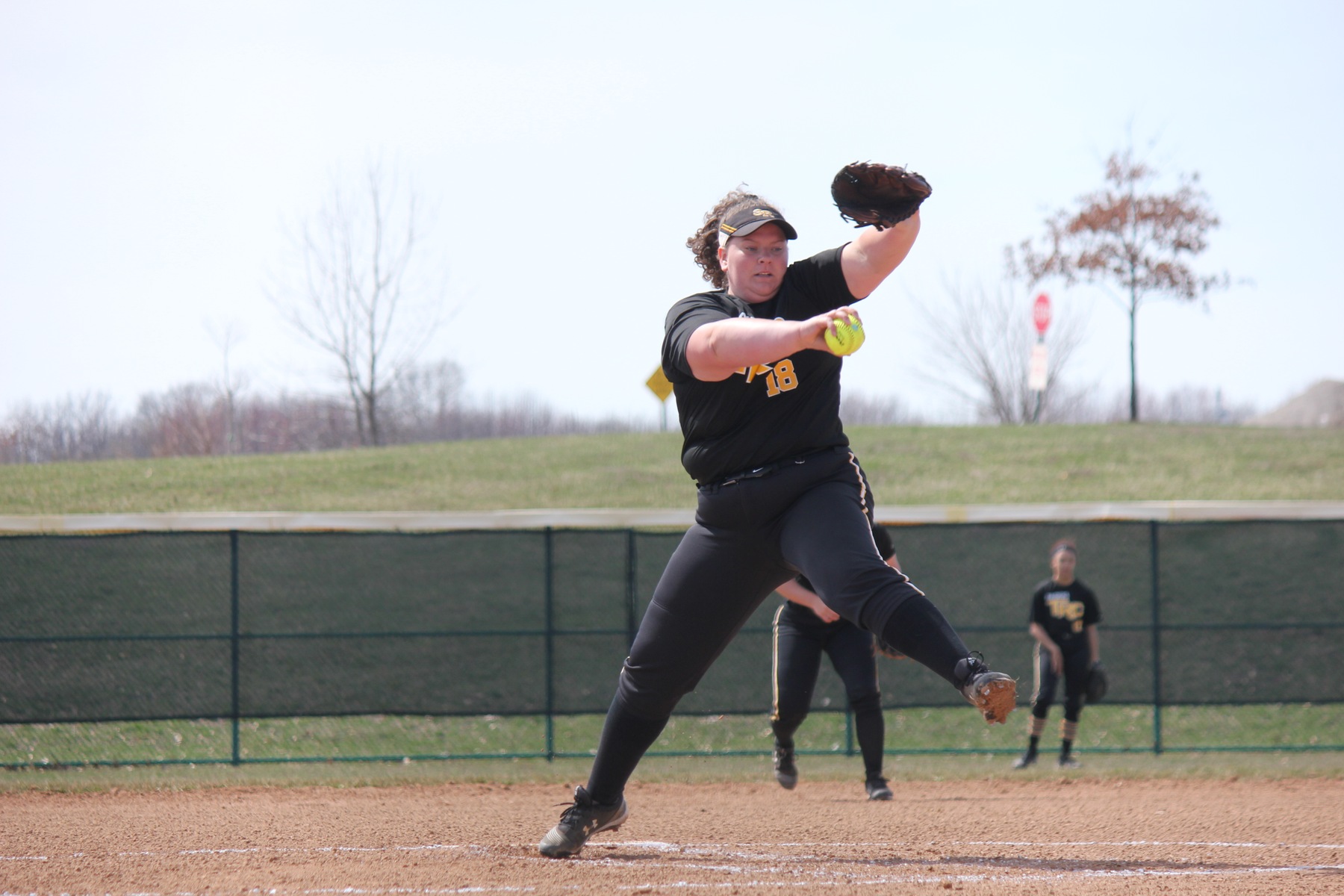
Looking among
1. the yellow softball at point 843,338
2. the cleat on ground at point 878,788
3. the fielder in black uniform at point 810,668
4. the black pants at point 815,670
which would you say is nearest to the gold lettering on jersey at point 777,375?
the yellow softball at point 843,338

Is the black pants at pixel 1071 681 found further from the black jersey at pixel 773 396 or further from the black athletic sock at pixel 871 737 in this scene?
the black jersey at pixel 773 396

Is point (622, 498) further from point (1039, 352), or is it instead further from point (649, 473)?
point (1039, 352)

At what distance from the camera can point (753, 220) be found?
396cm

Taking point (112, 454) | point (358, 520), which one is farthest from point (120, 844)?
point (112, 454)

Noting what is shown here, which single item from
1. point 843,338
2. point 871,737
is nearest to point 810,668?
point 871,737

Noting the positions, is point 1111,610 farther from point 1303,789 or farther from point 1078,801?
point 1078,801

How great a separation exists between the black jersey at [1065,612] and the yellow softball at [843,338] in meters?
7.52

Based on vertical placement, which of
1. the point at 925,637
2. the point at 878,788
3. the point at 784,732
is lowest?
the point at 878,788

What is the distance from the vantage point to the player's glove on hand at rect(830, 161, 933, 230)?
3.67 m

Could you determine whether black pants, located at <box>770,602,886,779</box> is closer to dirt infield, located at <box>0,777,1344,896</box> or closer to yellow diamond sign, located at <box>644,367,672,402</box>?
dirt infield, located at <box>0,777,1344,896</box>

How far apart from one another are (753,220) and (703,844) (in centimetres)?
297

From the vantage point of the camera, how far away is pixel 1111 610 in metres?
13.8

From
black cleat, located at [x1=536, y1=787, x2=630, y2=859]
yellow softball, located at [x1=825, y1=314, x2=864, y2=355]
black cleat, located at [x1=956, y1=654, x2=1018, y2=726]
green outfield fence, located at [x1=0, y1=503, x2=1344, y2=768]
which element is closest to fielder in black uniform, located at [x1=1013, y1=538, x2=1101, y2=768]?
green outfield fence, located at [x1=0, y1=503, x2=1344, y2=768]

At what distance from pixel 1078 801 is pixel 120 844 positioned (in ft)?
18.2
